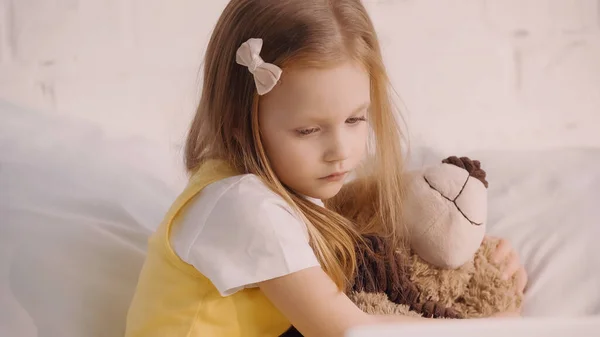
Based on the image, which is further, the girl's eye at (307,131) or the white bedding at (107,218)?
the white bedding at (107,218)

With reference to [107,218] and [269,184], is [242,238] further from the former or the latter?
[107,218]

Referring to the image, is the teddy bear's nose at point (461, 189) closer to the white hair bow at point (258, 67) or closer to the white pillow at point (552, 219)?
the white pillow at point (552, 219)

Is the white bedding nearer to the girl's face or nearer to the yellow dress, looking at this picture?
the yellow dress

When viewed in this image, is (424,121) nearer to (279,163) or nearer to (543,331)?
(279,163)

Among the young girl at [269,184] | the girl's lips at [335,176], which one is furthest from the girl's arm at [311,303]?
the girl's lips at [335,176]

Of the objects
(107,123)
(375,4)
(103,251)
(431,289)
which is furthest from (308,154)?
(375,4)

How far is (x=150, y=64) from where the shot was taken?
1.47m

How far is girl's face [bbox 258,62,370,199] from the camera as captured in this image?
0.84m

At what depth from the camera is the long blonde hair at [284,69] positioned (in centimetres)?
85

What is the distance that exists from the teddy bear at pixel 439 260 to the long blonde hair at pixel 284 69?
0.09 feet

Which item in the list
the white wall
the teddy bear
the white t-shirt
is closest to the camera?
the white t-shirt

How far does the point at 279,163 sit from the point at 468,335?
17.1 inches

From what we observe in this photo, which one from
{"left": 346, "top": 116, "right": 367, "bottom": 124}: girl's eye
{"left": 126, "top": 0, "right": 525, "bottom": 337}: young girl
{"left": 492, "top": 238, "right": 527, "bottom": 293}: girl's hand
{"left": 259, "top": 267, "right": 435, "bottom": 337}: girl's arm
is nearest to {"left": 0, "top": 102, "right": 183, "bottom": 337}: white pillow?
{"left": 126, "top": 0, "right": 525, "bottom": 337}: young girl

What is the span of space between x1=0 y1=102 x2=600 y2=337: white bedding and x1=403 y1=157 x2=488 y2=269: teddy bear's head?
0.46 ft
